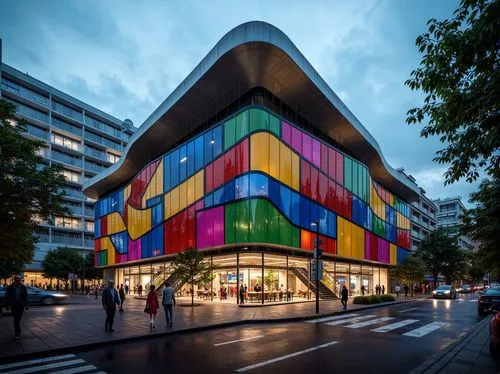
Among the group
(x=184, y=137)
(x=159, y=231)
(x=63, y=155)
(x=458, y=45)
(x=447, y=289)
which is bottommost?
(x=447, y=289)

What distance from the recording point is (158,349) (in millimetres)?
11656

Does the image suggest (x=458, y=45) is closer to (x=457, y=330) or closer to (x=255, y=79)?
(x=457, y=330)

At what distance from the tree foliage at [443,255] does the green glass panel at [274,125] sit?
4017cm

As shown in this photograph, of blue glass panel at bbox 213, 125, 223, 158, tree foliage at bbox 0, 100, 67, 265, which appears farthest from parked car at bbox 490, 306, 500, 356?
blue glass panel at bbox 213, 125, 223, 158

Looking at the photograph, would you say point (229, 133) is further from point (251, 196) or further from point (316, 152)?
point (316, 152)

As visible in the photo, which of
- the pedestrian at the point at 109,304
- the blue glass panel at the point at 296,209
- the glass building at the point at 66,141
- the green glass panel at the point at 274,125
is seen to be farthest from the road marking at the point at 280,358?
the glass building at the point at 66,141

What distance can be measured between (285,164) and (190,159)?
980 cm

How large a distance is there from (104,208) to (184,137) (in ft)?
77.5

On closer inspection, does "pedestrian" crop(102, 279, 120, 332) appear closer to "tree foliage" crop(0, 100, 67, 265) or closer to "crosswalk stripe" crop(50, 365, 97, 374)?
"tree foliage" crop(0, 100, 67, 265)

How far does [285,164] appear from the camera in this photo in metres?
33.9

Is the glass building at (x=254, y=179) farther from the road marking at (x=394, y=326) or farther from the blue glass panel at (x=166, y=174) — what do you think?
the road marking at (x=394, y=326)

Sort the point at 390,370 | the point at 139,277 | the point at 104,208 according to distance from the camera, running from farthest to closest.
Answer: the point at 104,208, the point at 139,277, the point at 390,370

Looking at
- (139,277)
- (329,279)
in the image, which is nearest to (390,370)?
(329,279)

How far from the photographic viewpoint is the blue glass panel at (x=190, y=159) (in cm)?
3778
